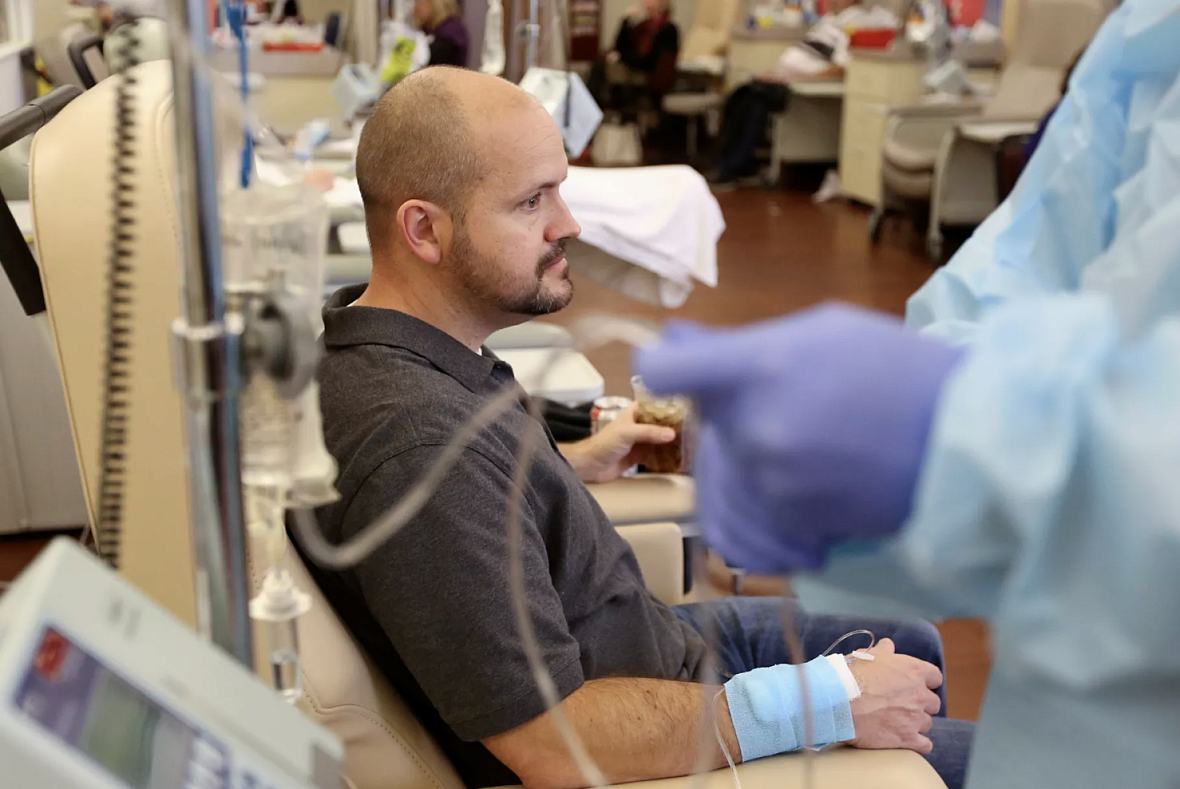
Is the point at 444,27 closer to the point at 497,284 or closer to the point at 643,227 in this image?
the point at 643,227

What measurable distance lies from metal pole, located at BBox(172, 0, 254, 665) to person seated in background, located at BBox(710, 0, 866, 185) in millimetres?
6748

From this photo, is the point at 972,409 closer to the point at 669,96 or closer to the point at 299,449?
the point at 299,449

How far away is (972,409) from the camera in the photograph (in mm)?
409

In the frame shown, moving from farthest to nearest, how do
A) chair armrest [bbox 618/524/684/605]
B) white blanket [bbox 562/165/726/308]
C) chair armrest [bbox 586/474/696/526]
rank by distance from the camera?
white blanket [bbox 562/165/726/308], chair armrest [bbox 586/474/696/526], chair armrest [bbox 618/524/684/605]

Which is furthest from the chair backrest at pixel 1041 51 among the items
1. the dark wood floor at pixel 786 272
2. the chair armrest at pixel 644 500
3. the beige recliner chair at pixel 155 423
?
the beige recliner chair at pixel 155 423

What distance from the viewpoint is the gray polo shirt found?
1017 millimetres

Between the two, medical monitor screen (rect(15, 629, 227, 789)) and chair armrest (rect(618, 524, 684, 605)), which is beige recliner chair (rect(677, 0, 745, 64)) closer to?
chair armrest (rect(618, 524, 684, 605))

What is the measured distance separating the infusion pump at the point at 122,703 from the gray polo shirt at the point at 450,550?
0.46 m

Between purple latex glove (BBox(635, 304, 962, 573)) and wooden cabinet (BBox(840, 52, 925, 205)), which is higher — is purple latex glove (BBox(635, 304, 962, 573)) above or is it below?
above

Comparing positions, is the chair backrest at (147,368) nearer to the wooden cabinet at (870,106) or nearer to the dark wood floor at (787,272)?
the dark wood floor at (787,272)

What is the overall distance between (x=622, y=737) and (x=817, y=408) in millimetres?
720

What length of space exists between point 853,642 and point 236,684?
1.14 metres

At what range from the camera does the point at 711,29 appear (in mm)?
8641

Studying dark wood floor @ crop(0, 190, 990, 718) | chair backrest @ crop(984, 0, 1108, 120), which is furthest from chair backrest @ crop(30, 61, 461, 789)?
chair backrest @ crop(984, 0, 1108, 120)
